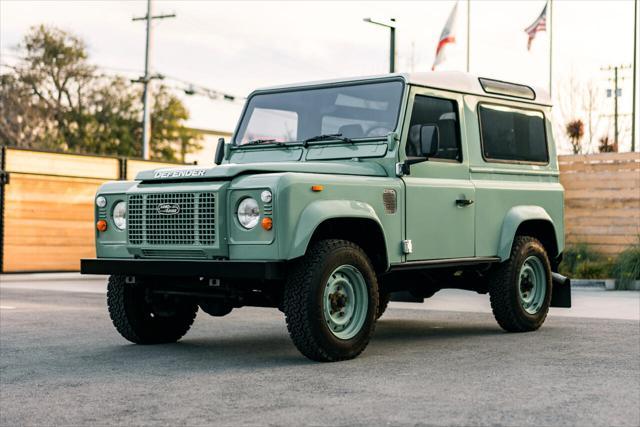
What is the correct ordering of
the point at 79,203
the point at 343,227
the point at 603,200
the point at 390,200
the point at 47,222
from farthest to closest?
the point at 79,203, the point at 47,222, the point at 603,200, the point at 390,200, the point at 343,227

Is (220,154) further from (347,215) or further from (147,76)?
(147,76)

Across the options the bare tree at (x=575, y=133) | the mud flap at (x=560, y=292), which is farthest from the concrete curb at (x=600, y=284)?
the bare tree at (x=575, y=133)

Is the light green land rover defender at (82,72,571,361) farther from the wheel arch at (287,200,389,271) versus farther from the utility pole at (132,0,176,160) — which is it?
the utility pole at (132,0,176,160)

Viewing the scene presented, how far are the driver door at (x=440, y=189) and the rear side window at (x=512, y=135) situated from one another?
47cm

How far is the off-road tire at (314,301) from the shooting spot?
7.54 meters

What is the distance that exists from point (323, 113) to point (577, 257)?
1101 centimetres

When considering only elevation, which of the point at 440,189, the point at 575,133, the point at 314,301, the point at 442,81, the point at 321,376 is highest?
the point at 575,133

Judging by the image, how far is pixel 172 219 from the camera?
26.4ft

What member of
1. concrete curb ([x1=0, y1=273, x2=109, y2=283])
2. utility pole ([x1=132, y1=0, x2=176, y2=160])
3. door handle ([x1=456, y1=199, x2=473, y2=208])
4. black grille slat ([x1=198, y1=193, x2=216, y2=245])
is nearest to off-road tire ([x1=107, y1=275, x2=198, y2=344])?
black grille slat ([x1=198, y1=193, x2=216, y2=245])

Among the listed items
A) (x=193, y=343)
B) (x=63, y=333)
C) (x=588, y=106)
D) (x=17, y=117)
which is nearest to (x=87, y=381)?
(x=193, y=343)

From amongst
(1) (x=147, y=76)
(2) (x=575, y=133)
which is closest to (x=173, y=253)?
(2) (x=575, y=133)

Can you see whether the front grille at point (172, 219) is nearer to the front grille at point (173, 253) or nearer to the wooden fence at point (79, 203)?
the front grille at point (173, 253)

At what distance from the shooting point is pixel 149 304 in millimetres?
9070

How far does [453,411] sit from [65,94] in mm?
49539
